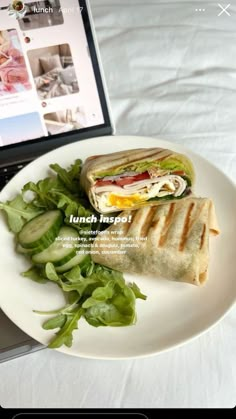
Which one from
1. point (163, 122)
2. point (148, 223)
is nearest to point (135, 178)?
point (148, 223)

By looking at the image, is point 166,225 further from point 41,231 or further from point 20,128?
point 20,128

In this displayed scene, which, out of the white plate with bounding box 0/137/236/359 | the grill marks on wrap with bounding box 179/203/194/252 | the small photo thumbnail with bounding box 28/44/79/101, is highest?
the small photo thumbnail with bounding box 28/44/79/101

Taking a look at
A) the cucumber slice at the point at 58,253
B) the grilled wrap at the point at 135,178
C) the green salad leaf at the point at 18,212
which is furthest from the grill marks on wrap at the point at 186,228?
the green salad leaf at the point at 18,212

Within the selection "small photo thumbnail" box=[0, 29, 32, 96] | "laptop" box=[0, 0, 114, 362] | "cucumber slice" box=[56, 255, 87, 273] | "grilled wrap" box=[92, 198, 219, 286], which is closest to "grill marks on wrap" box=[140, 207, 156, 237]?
"grilled wrap" box=[92, 198, 219, 286]

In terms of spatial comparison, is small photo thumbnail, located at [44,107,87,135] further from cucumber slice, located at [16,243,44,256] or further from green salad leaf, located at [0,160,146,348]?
cucumber slice, located at [16,243,44,256]

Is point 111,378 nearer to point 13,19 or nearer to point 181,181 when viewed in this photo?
point 181,181
